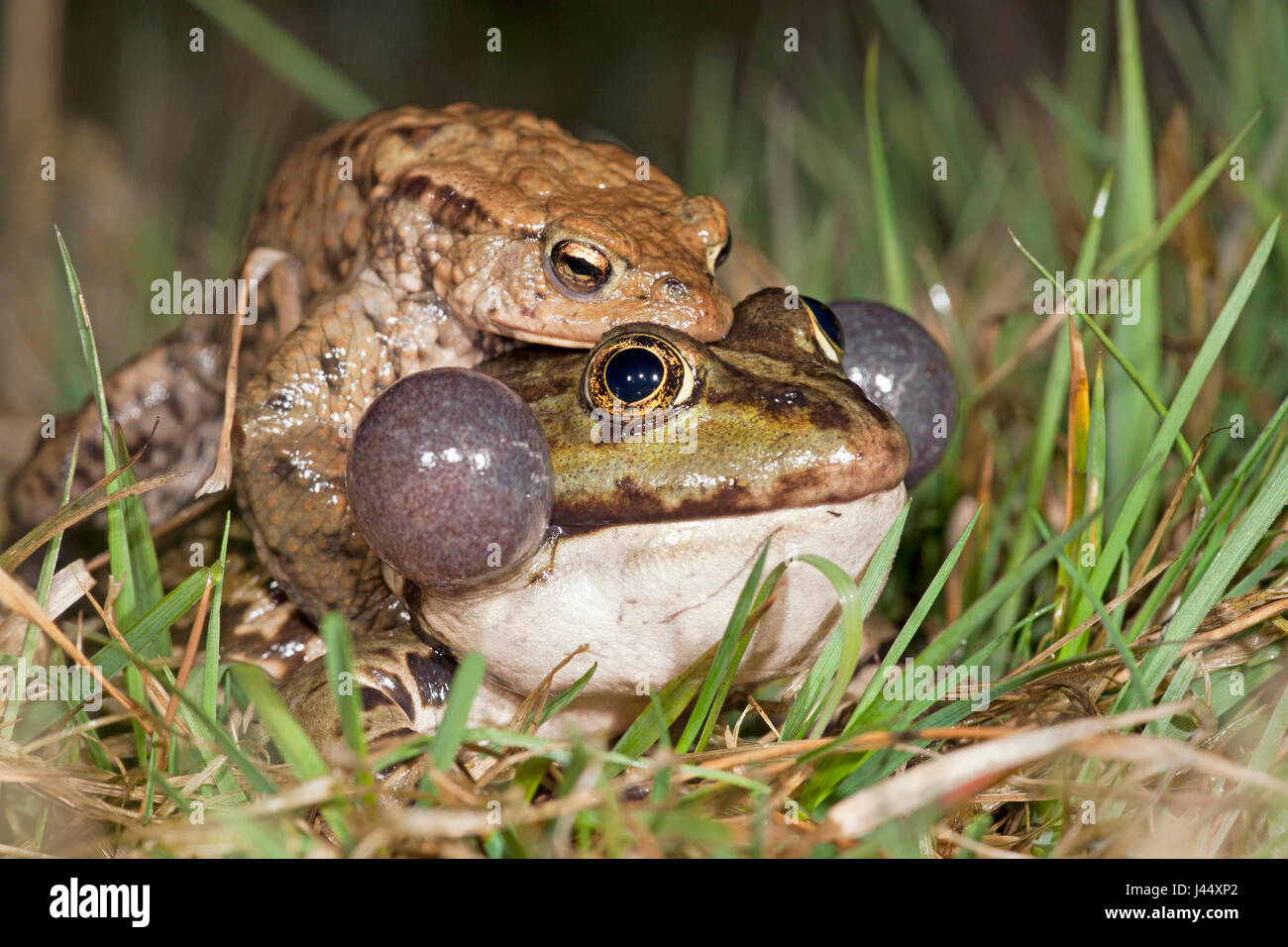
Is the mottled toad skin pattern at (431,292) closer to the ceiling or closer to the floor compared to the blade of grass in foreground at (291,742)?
closer to the ceiling

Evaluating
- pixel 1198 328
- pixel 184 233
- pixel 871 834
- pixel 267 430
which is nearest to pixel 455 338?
pixel 267 430

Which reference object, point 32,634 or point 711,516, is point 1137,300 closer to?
point 711,516

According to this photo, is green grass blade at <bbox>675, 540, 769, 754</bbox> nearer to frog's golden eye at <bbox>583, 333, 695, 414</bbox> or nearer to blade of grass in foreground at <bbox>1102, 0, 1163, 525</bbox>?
frog's golden eye at <bbox>583, 333, 695, 414</bbox>

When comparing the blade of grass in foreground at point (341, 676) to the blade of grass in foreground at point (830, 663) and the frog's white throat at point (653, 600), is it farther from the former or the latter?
the blade of grass in foreground at point (830, 663)

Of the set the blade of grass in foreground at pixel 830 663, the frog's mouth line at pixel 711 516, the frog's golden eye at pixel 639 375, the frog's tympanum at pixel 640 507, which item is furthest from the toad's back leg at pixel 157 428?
the blade of grass in foreground at pixel 830 663

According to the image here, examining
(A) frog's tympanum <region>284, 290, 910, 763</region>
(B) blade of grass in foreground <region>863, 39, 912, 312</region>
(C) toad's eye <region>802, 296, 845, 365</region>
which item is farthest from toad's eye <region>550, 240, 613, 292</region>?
(B) blade of grass in foreground <region>863, 39, 912, 312</region>

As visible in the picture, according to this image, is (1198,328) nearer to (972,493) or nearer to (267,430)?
(972,493)

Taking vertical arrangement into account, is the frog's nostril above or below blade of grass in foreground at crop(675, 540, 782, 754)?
above

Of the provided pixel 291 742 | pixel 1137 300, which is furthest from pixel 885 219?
pixel 291 742
